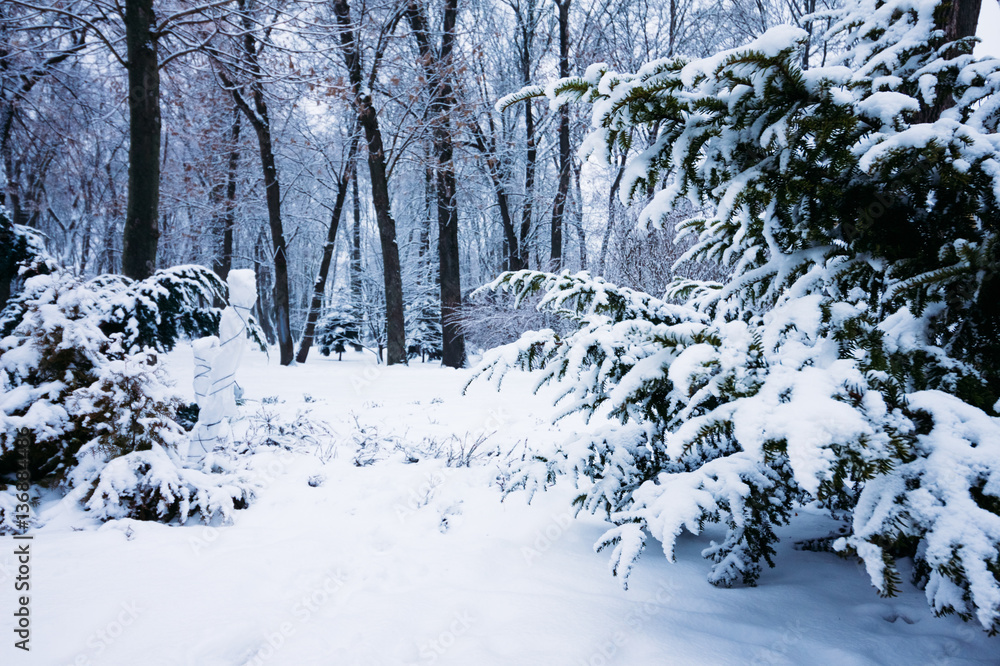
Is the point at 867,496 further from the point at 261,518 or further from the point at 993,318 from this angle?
the point at 261,518

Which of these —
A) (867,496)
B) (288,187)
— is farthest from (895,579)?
(288,187)

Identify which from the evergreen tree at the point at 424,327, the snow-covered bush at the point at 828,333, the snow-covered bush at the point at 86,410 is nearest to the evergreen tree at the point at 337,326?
the evergreen tree at the point at 424,327

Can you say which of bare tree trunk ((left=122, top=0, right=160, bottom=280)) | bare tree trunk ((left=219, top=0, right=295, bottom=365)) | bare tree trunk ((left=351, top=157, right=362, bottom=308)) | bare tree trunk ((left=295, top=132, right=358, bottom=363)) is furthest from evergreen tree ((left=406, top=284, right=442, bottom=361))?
bare tree trunk ((left=122, top=0, right=160, bottom=280))

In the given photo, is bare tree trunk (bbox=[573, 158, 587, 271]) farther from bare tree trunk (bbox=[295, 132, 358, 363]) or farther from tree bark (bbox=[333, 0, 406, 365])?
bare tree trunk (bbox=[295, 132, 358, 363])

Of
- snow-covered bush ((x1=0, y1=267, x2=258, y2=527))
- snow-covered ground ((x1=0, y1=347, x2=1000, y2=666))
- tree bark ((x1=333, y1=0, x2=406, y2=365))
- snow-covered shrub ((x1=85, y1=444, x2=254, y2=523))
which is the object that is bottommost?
snow-covered ground ((x1=0, y1=347, x2=1000, y2=666))

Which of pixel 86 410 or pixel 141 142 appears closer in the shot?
pixel 86 410

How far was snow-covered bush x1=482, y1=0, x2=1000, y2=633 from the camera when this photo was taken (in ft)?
3.85

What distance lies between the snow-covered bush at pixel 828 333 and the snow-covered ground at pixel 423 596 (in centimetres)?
26

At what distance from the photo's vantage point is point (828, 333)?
62.7 inches

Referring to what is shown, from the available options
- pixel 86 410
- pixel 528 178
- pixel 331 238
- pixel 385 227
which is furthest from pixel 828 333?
pixel 528 178

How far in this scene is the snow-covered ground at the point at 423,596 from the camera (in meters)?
1.59

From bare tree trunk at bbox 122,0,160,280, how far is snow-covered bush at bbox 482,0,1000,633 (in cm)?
525

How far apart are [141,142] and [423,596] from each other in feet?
19.4

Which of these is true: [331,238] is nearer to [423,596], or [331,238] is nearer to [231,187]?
[231,187]
